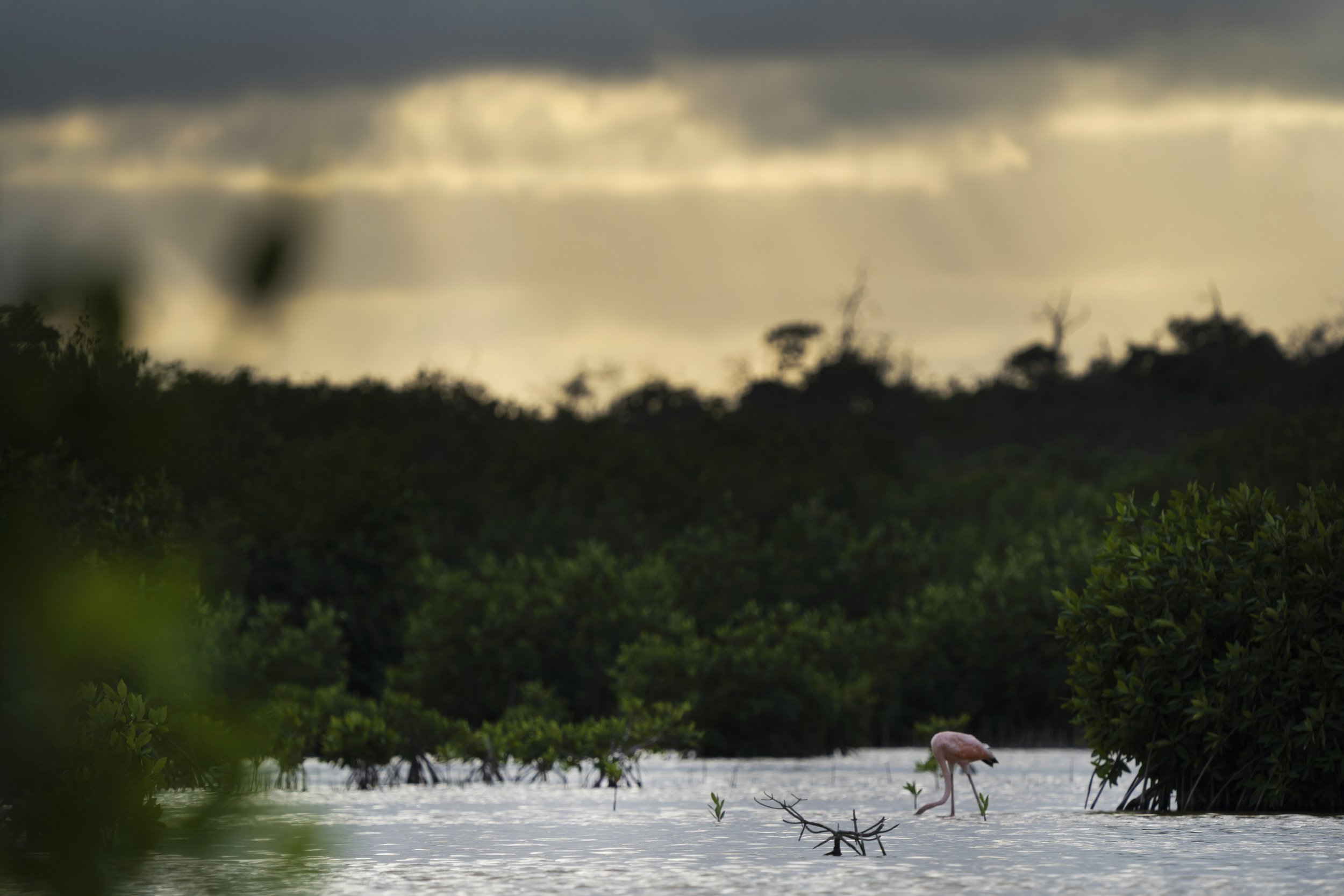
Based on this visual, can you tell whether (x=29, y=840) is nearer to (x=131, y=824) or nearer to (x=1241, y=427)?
(x=131, y=824)

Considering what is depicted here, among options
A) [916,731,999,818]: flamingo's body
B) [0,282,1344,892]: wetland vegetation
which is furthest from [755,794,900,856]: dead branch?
[0,282,1344,892]: wetland vegetation

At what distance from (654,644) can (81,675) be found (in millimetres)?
17124

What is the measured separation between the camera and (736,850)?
14062mm

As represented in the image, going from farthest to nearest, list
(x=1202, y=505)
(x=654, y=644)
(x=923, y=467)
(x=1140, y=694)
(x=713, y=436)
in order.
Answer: (x=923, y=467) → (x=713, y=436) → (x=654, y=644) → (x=1202, y=505) → (x=1140, y=694)

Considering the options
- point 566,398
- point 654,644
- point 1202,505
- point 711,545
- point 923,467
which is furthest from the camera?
point 566,398

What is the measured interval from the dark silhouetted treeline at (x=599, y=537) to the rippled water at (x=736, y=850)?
3.96 m

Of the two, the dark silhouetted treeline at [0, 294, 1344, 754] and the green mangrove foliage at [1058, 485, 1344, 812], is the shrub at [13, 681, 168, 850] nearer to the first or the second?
the dark silhouetted treeline at [0, 294, 1344, 754]

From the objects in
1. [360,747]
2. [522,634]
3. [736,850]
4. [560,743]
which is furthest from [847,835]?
[522,634]

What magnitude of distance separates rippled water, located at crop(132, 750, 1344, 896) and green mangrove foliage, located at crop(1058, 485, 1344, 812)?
70cm

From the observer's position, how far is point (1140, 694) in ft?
54.7

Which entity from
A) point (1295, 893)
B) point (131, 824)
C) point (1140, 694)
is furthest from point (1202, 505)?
point (131, 824)

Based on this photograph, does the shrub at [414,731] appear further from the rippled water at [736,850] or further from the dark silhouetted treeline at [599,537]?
the dark silhouetted treeline at [599,537]

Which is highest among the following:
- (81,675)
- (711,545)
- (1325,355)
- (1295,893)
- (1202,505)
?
(1325,355)

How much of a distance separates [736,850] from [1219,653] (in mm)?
5630
